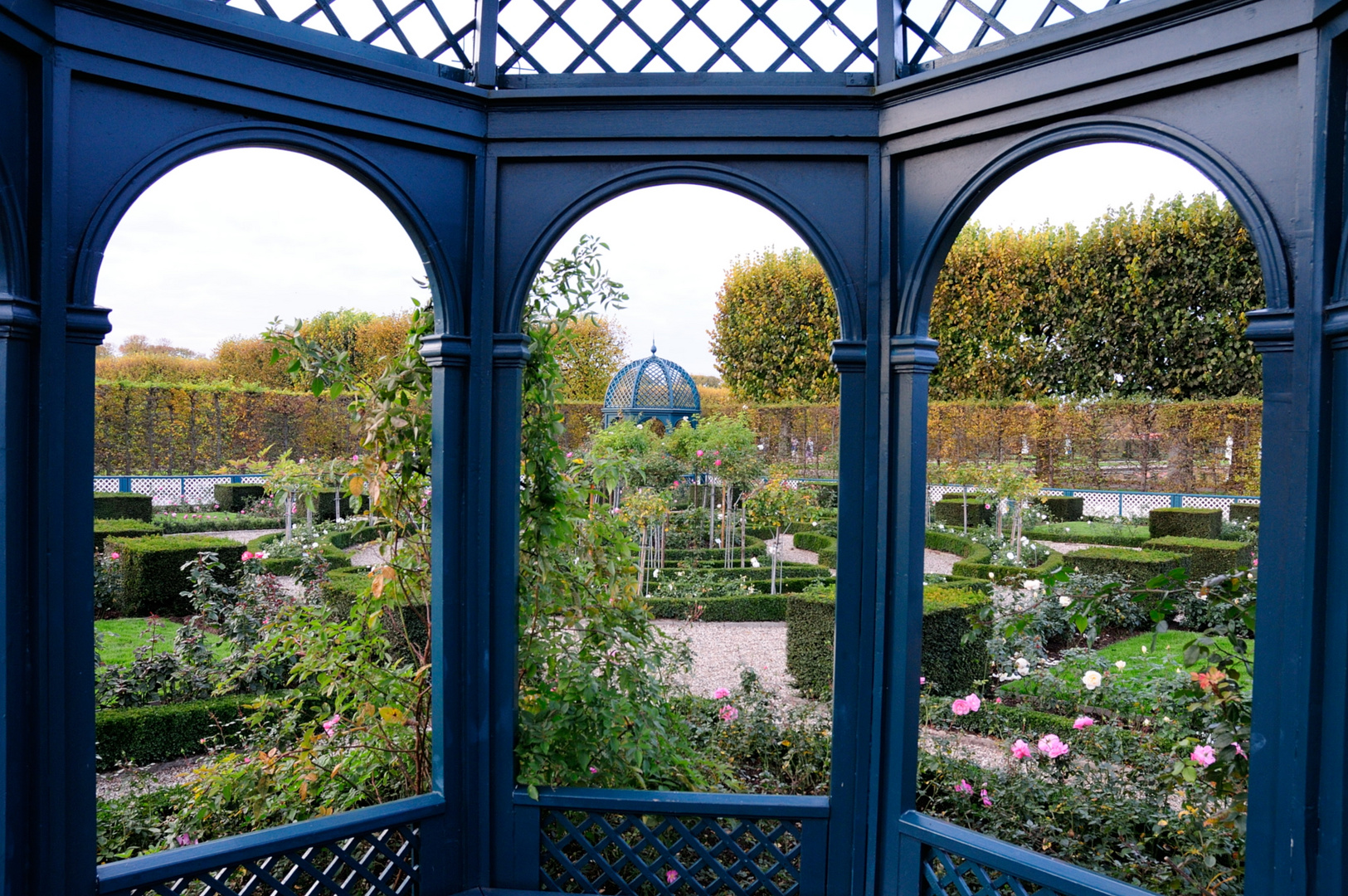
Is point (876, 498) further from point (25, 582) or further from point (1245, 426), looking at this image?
point (1245, 426)

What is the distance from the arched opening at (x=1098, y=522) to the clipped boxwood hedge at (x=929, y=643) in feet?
0.09

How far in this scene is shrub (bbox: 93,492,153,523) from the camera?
41.3 feet

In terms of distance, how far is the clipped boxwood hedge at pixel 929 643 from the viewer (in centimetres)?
586

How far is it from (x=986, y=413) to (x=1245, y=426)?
12.7 ft

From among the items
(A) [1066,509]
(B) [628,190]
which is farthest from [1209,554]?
(B) [628,190]

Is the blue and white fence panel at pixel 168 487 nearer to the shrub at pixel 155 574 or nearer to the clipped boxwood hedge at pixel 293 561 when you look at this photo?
the clipped boxwood hedge at pixel 293 561

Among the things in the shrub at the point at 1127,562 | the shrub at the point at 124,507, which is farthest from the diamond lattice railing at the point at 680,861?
the shrub at the point at 124,507

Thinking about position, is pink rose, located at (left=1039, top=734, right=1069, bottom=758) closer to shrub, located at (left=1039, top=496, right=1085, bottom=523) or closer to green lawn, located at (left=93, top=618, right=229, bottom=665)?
green lawn, located at (left=93, top=618, right=229, bottom=665)

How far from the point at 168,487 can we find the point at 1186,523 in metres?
17.0

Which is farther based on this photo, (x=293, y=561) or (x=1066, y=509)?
(x=1066, y=509)

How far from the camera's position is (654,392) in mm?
16516

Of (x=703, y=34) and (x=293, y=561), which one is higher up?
(x=703, y=34)

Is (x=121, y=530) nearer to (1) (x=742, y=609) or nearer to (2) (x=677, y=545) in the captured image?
(2) (x=677, y=545)

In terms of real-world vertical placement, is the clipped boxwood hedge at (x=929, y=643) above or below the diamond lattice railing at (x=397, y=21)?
below
